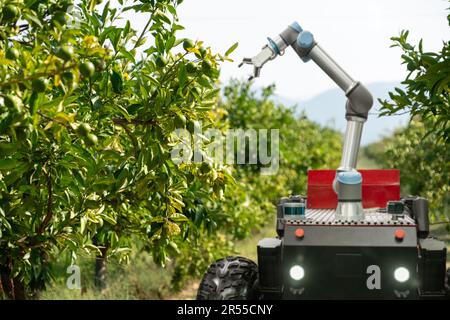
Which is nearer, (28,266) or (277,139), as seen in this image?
(28,266)

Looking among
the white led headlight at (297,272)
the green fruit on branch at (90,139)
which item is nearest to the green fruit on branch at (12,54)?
the green fruit on branch at (90,139)

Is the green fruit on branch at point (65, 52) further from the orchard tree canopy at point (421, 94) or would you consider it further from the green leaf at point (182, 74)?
the orchard tree canopy at point (421, 94)

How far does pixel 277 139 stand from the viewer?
1402 cm

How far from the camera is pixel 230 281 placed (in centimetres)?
483

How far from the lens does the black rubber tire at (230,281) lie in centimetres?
476

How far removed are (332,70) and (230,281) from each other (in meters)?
1.94

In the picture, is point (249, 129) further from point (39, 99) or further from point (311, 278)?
point (39, 99)

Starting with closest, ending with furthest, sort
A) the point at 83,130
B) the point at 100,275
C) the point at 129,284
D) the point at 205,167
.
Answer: the point at 83,130
the point at 205,167
the point at 100,275
the point at 129,284

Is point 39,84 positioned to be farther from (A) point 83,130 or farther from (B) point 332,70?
(B) point 332,70

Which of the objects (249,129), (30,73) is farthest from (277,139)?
(30,73)

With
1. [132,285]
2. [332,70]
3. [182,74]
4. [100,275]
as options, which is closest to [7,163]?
[182,74]

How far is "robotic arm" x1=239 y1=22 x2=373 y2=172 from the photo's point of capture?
5.41 m
